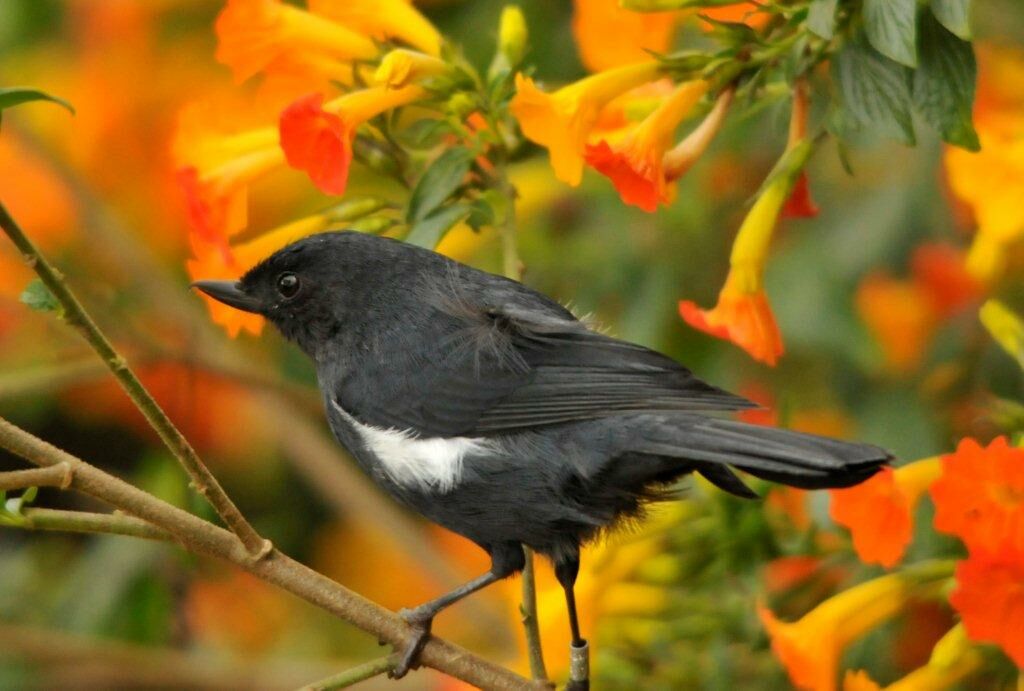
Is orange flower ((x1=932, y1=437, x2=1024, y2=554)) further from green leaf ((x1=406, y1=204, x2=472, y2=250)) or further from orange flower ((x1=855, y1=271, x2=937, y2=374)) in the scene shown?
orange flower ((x1=855, y1=271, x2=937, y2=374))

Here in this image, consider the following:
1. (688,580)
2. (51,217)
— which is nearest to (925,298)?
(688,580)

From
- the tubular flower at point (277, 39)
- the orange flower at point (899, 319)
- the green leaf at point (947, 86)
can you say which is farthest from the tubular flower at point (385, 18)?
the orange flower at point (899, 319)

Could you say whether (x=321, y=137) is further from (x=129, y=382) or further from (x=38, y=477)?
(x=38, y=477)

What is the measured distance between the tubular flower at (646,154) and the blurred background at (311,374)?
30.3 inches

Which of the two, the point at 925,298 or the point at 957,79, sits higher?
the point at 957,79

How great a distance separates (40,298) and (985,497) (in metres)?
1.41

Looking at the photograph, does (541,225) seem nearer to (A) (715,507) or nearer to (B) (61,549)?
(A) (715,507)

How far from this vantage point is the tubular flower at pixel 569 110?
2.43 m

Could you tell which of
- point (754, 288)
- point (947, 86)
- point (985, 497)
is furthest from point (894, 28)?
point (985, 497)

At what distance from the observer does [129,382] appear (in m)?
2.04

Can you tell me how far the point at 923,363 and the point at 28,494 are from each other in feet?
8.58

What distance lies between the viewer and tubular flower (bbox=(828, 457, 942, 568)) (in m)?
2.47

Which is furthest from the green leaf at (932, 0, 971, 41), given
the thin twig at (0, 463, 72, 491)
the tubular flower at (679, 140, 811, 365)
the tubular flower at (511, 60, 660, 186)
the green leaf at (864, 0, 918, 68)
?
the thin twig at (0, 463, 72, 491)

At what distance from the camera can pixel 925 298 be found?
409cm
